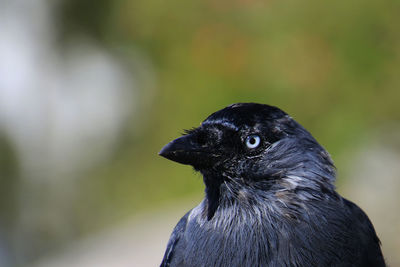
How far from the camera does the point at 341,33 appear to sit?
9.89m

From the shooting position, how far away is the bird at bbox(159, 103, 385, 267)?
10.9 ft

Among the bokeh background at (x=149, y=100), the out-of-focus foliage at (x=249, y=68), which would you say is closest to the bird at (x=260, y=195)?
the bokeh background at (x=149, y=100)

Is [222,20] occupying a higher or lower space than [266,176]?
higher

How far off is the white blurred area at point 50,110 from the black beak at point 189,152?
333 inches

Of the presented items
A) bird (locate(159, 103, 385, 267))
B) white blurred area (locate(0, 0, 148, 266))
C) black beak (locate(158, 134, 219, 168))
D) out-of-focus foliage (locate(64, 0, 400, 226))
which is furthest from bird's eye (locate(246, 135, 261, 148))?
white blurred area (locate(0, 0, 148, 266))

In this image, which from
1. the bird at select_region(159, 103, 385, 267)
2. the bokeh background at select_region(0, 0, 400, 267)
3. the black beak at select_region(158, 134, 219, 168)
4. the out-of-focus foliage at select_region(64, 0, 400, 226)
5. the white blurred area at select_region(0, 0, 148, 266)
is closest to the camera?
the bird at select_region(159, 103, 385, 267)

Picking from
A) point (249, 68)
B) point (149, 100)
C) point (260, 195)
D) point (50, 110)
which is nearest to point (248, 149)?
point (260, 195)

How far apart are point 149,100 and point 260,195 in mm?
8273

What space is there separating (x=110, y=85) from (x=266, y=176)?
366 inches

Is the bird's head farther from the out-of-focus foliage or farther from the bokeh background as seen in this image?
the out-of-focus foliage

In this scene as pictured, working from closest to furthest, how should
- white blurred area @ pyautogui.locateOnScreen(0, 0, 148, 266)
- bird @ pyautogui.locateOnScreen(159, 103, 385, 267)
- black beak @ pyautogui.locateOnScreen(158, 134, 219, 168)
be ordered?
bird @ pyautogui.locateOnScreen(159, 103, 385, 267), black beak @ pyautogui.locateOnScreen(158, 134, 219, 168), white blurred area @ pyautogui.locateOnScreen(0, 0, 148, 266)

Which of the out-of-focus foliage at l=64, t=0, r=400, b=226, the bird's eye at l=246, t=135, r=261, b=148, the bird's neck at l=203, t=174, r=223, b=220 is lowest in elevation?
the bird's neck at l=203, t=174, r=223, b=220

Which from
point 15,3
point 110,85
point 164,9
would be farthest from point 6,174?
point 164,9

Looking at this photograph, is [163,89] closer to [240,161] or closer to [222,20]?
Answer: [222,20]
